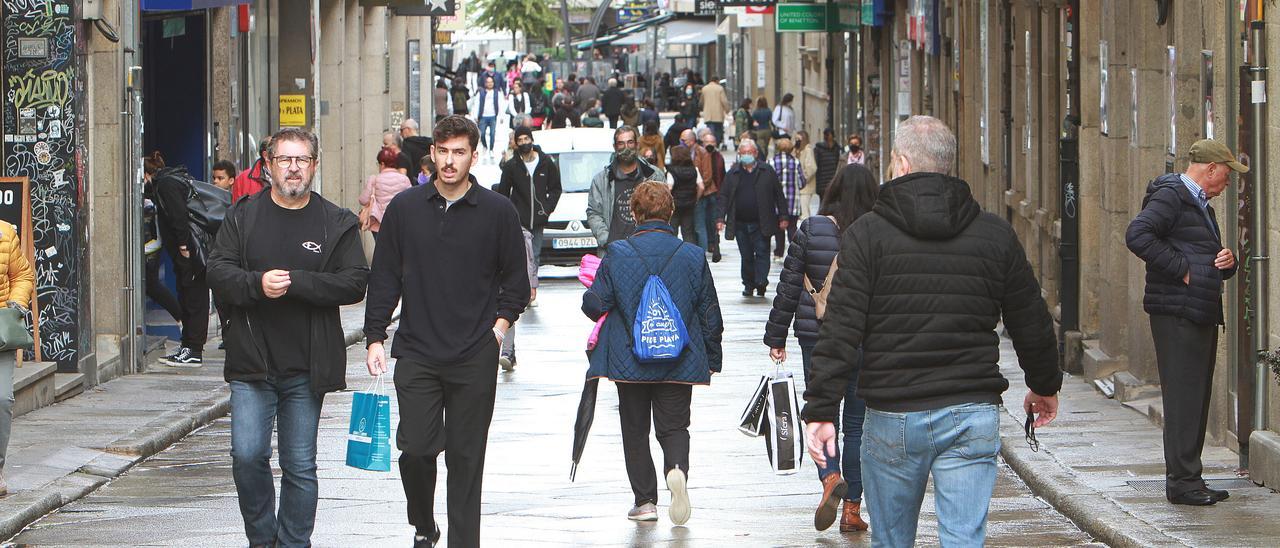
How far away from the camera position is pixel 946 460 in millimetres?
6059

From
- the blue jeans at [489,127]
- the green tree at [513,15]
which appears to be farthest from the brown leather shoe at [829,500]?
the green tree at [513,15]

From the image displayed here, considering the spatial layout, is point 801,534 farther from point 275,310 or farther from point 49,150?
point 49,150

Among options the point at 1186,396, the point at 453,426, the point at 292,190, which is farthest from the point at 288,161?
the point at 1186,396

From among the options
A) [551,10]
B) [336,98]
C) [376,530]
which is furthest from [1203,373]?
[551,10]

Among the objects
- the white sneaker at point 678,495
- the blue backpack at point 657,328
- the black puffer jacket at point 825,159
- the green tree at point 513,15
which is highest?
the green tree at point 513,15

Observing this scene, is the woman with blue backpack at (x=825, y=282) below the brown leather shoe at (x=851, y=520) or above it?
above

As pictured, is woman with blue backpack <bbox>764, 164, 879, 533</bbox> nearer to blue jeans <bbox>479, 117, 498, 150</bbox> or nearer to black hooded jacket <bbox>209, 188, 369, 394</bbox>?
black hooded jacket <bbox>209, 188, 369, 394</bbox>

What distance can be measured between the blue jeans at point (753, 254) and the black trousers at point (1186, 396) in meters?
13.1

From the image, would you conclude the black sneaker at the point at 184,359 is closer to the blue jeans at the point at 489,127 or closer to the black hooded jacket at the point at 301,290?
the black hooded jacket at the point at 301,290

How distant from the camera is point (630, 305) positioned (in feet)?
31.4

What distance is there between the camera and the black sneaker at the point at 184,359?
16.3m

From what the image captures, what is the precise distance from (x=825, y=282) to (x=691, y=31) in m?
62.9

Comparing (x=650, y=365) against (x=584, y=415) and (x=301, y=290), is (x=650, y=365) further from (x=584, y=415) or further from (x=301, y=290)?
(x=301, y=290)

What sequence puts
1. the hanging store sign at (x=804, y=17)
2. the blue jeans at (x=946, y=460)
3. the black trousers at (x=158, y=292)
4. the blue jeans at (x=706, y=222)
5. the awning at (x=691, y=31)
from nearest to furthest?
the blue jeans at (x=946, y=460) → the black trousers at (x=158, y=292) → the blue jeans at (x=706, y=222) → the hanging store sign at (x=804, y=17) → the awning at (x=691, y=31)
